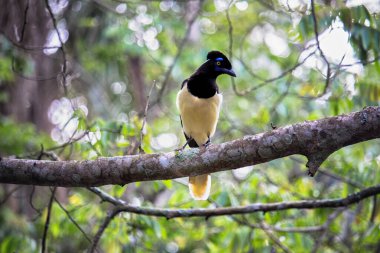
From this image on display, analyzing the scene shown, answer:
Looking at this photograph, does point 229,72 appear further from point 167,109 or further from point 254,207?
point 167,109

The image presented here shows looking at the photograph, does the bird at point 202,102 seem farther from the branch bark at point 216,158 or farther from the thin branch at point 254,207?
the branch bark at point 216,158

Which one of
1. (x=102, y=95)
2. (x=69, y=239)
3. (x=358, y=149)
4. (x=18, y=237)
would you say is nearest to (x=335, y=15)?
(x=358, y=149)

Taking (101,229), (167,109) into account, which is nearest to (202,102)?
(101,229)

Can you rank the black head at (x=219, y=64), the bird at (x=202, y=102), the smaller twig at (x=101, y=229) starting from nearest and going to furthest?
the smaller twig at (x=101, y=229)
the bird at (x=202, y=102)
the black head at (x=219, y=64)

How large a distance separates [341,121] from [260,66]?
7.95m

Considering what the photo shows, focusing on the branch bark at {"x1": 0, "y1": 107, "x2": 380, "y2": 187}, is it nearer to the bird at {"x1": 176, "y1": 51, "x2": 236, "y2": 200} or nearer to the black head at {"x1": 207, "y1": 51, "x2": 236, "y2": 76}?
the bird at {"x1": 176, "y1": 51, "x2": 236, "y2": 200}

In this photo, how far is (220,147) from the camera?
3.13m

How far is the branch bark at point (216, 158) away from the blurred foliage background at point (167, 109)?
0.45 meters

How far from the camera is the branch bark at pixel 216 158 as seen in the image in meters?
2.82

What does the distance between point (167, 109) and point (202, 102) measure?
313 centimetres

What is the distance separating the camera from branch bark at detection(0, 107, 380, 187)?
9.25 feet

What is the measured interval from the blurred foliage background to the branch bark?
17.5 inches

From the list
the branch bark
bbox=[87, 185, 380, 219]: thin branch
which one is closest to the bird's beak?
bbox=[87, 185, 380, 219]: thin branch

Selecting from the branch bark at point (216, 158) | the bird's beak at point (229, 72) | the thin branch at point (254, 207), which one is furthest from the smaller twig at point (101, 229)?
the bird's beak at point (229, 72)
